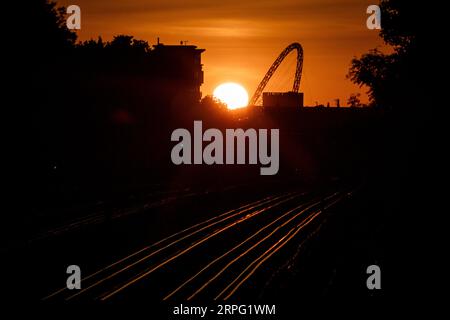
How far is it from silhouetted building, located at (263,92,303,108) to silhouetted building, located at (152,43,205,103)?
17894 millimetres

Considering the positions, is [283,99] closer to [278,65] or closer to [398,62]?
[278,65]

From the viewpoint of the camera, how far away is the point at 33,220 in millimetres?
30969

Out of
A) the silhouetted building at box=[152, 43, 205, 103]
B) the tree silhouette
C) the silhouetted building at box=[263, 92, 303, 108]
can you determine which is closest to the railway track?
the tree silhouette

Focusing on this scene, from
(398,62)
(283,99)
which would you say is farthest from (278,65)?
(398,62)

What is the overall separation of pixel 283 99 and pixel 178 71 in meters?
60.4

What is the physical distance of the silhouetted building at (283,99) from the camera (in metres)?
156

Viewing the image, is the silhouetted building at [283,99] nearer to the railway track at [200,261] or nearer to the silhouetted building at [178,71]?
the silhouetted building at [178,71]

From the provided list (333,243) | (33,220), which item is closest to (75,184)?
(33,220)

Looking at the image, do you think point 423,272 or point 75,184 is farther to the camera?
point 75,184

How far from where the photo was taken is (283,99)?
157 meters

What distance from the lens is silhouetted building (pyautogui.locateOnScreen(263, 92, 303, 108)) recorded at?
156050 millimetres

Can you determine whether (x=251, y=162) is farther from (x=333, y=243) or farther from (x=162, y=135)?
(x=333, y=243)
